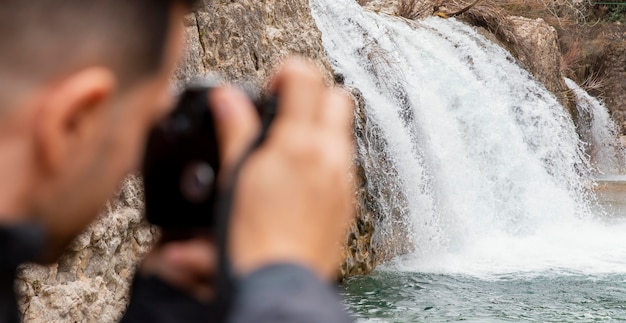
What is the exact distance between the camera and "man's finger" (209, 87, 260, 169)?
0.43 m

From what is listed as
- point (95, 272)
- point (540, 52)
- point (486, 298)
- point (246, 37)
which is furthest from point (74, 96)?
point (540, 52)

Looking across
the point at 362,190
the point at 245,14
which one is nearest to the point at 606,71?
the point at 362,190

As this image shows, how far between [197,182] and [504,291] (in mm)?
4840

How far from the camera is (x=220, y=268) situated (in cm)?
39

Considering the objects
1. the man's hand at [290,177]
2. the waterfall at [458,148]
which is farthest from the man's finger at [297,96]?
the waterfall at [458,148]

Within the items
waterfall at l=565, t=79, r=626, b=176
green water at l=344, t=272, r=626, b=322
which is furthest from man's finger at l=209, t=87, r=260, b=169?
waterfall at l=565, t=79, r=626, b=176

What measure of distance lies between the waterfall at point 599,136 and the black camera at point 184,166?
1250 cm

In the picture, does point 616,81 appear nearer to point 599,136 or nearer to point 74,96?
point 599,136

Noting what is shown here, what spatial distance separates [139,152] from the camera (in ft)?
1.48

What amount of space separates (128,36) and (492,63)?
9528mm

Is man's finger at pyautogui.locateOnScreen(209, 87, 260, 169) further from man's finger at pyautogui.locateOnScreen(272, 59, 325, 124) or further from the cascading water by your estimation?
the cascading water

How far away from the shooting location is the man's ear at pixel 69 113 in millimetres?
384

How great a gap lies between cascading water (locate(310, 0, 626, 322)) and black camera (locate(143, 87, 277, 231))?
13.4 ft

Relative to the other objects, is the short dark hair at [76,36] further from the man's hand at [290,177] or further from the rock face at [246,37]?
the rock face at [246,37]
